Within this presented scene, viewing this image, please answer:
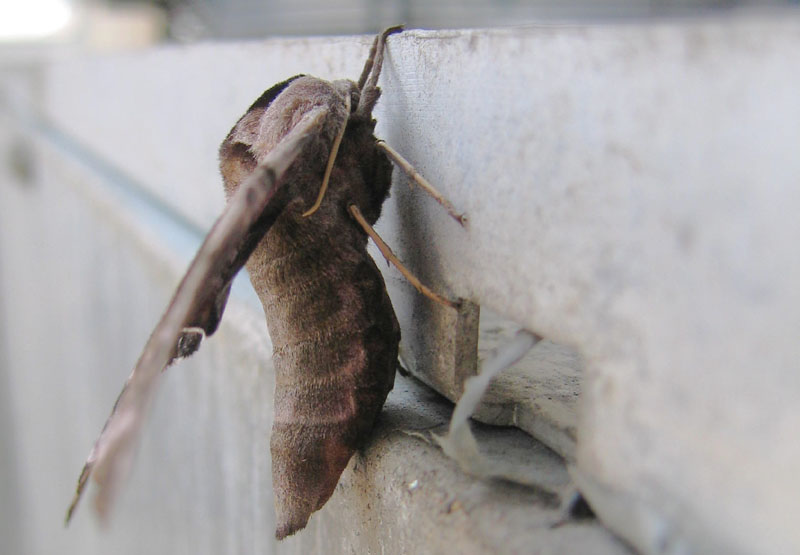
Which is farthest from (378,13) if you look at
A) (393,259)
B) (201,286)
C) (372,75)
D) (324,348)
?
(201,286)

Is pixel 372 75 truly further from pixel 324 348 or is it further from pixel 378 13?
pixel 378 13

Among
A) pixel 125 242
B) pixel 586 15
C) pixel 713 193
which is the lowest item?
pixel 125 242

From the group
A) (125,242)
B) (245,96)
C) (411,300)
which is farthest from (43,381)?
(411,300)

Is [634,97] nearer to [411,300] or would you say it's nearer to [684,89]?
[684,89]

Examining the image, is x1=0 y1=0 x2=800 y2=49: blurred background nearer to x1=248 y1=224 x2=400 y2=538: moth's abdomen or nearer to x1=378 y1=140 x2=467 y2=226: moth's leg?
x1=378 y1=140 x2=467 y2=226: moth's leg

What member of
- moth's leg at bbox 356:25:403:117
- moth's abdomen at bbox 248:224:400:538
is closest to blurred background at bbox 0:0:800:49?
moth's leg at bbox 356:25:403:117
